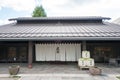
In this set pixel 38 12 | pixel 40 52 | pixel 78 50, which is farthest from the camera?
pixel 38 12

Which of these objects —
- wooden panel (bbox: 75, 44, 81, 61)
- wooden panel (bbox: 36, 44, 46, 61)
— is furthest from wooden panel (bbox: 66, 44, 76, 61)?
wooden panel (bbox: 36, 44, 46, 61)

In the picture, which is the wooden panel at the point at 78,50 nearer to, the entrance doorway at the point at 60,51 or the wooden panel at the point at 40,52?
the entrance doorway at the point at 60,51

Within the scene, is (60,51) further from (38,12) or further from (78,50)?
(38,12)

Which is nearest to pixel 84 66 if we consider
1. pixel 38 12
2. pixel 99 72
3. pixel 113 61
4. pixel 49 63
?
pixel 99 72

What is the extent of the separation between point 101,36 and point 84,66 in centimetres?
270

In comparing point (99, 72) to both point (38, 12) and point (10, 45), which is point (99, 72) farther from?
point (38, 12)

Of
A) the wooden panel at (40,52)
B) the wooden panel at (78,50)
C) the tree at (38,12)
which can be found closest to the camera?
the wooden panel at (78,50)

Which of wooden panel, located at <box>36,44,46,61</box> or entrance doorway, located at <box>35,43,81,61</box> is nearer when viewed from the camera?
entrance doorway, located at <box>35,43,81,61</box>

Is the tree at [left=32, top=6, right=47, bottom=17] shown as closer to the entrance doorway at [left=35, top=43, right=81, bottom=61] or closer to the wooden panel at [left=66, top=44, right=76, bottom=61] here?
the entrance doorway at [left=35, top=43, right=81, bottom=61]

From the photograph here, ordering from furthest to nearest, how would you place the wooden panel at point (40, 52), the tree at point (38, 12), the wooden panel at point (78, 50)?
the tree at point (38, 12), the wooden panel at point (40, 52), the wooden panel at point (78, 50)

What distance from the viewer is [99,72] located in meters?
11.9

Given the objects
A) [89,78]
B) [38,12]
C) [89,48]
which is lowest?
[89,78]

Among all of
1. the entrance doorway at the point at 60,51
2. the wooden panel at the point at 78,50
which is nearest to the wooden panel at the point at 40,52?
the entrance doorway at the point at 60,51

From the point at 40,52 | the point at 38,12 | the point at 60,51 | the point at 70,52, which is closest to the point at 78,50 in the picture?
the point at 70,52
